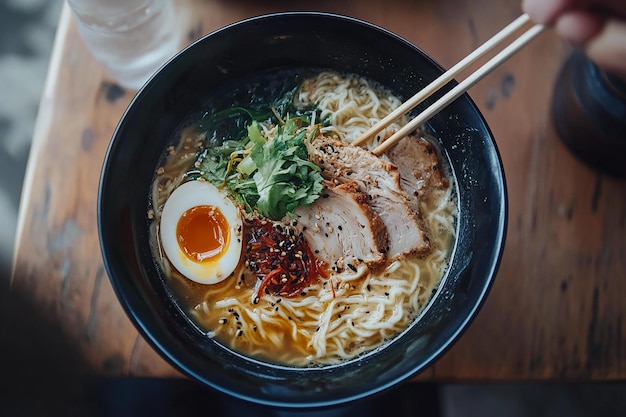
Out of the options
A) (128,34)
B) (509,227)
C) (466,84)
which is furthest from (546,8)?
(128,34)

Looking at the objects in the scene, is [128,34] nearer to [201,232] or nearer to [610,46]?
[201,232]

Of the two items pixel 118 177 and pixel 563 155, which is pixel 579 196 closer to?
pixel 563 155

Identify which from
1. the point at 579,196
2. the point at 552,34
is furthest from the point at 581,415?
the point at 552,34

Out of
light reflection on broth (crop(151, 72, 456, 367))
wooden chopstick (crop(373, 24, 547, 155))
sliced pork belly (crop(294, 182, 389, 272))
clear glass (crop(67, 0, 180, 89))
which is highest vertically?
clear glass (crop(67, 0, 180, 89))

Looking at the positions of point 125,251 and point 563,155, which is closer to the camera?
point 125,251

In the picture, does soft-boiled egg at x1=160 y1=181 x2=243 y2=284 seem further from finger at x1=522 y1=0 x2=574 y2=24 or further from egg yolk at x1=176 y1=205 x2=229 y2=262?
finger at x1=522 y1=0 x2=574 y2=24

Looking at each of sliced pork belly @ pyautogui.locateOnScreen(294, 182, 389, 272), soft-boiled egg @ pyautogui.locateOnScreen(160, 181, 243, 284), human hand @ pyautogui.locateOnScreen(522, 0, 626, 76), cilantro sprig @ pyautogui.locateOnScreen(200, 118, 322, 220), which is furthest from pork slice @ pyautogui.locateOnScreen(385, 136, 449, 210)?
human hand @ pyautogui.locateOnScreen(522, 0, 626, 76)
